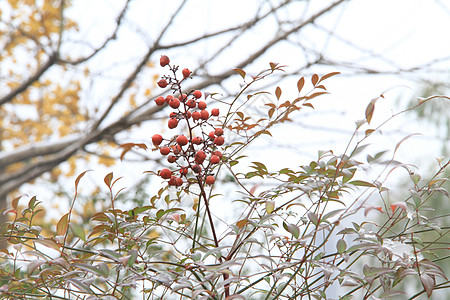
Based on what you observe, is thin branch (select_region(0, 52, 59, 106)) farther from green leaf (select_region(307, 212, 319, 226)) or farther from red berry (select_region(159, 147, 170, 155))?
green leaf (select_region(307, 212, 319, 226))

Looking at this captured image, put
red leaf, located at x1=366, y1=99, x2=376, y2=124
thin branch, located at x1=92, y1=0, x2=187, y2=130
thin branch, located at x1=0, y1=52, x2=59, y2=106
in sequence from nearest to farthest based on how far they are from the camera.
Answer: red leaf, located at x1=366, y1=99, x2=376, y2=124, thin branch, located at x1=92, y1=0, x2=187, y2=130, thin branch, located at x1=0, y1=52, x2=59, y2=106

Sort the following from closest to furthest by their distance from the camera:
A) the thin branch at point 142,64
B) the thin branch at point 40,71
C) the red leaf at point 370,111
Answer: the red leaf at point 370,111
the thin branch at point 142,64
the thin branch at point 40,71

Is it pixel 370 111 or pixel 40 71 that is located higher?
pixel 40 71

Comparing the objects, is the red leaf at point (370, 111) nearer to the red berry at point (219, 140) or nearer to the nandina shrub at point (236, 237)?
the nandina shrub at point (236, 237)

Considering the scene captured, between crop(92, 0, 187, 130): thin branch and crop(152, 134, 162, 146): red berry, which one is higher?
crop(92, 0, 187, 130): thin branch

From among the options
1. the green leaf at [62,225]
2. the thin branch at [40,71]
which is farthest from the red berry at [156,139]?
the thin branch at [40,71]

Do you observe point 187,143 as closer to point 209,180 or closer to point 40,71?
point 209,180

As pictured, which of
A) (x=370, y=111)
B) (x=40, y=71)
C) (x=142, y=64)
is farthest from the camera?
(x=40, y=71)

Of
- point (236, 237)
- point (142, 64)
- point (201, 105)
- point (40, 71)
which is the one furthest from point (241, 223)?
point (40, 71)

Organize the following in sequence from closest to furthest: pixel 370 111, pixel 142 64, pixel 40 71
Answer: pixel 370 111
pixel 142 64
pixel 40 71

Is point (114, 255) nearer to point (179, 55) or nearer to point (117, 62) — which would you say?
point (179, 55)

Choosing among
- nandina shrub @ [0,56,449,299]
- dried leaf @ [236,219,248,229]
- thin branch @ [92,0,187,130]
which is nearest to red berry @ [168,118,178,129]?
nandina shrub @ [0,56,449,299]

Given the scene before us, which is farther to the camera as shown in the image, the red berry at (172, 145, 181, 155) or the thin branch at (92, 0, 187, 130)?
the thin branch at (92, 0, 187, 130)

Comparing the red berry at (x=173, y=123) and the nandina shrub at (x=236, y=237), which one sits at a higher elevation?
the red berry at (x=173, y=123)
